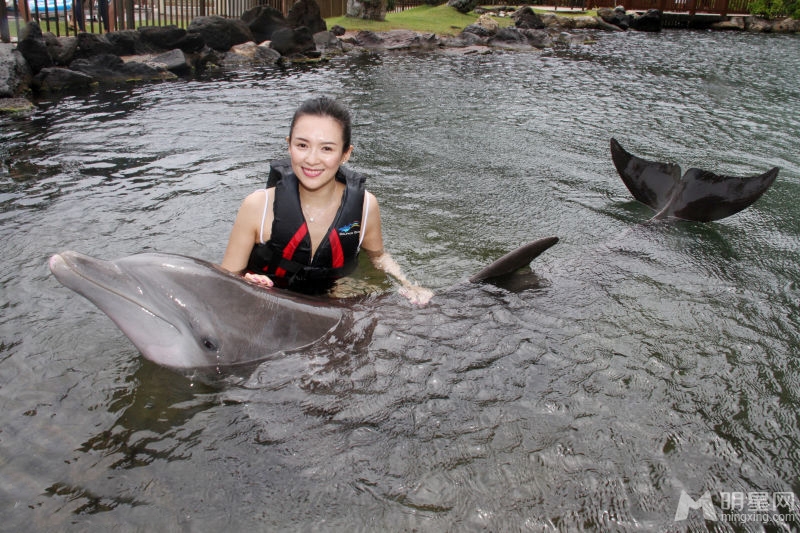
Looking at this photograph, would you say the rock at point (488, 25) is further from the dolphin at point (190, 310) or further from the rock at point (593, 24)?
the dolphin at point (190, 310)

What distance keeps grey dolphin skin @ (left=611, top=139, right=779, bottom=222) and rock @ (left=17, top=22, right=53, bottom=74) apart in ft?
33.7

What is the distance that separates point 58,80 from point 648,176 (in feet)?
33.2

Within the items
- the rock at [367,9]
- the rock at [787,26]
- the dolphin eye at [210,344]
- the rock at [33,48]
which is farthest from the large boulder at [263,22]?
the rock at [787,26]

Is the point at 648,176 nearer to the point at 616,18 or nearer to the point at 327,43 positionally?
the point at 327,43

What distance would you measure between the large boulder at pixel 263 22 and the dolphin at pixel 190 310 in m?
15.5

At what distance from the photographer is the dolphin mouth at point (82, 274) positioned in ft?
8.55

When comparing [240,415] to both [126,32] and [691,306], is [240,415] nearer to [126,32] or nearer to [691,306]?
[691,306]

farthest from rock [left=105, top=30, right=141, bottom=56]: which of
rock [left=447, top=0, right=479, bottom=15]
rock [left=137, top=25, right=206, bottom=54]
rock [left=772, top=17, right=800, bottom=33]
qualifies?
rock [left=772, top=17, right=800, bottom=33]

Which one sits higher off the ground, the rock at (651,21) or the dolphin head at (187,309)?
the rock at (651,21)

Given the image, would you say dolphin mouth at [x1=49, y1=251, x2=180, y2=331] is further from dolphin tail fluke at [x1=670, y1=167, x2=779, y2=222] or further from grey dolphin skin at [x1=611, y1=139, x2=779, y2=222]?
dolphin tail fluke at [x1=670, y1=167, x2=779, y2=222]

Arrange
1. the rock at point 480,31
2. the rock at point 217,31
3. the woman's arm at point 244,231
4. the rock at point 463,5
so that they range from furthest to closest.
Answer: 1. the rock at point 463,5
2. the rock at point 480,31
3. the rock at point 217,31
4. the woman's arm at point 244,231

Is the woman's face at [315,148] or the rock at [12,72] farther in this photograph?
the rock at [12,72]

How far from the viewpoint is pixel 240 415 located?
10.0ft

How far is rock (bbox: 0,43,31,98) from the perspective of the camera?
9594mm
